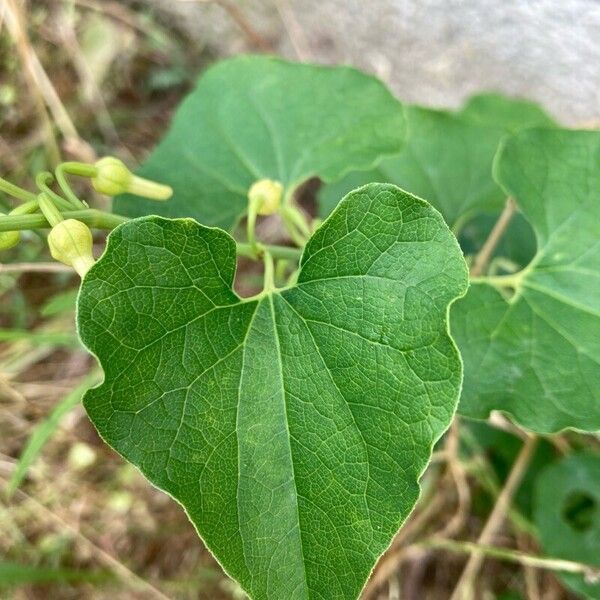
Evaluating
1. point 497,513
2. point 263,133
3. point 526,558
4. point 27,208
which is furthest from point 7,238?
point 497,513

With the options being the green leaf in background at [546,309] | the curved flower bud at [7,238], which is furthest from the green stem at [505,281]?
the curved flower bud at [7,238]

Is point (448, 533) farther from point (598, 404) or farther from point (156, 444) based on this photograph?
point (156, 444)

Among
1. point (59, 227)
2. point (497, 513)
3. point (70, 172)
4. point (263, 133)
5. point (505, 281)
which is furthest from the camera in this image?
point (497, 513)

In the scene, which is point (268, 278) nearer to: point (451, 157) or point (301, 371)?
point (301, 371)

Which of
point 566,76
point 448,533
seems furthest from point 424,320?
point 448,533

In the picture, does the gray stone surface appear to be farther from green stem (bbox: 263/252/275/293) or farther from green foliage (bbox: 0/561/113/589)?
green foliage (bbox: 0/561/113/589)

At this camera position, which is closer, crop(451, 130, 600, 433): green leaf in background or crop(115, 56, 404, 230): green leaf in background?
crop(451, 130, 600, 433): green leaf in background

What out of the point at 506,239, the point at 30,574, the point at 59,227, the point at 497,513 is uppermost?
the point at 59,227

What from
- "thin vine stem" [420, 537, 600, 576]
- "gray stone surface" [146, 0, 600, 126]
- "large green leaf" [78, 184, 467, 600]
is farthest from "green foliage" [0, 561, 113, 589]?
"gray stone surface" [146, 0, 600, 126]
